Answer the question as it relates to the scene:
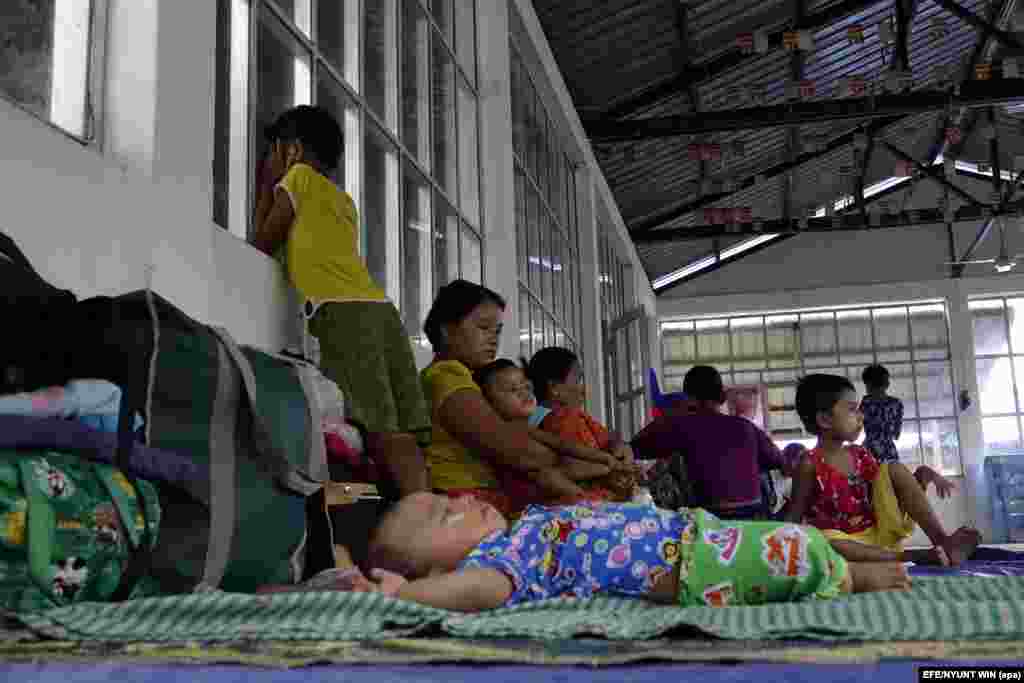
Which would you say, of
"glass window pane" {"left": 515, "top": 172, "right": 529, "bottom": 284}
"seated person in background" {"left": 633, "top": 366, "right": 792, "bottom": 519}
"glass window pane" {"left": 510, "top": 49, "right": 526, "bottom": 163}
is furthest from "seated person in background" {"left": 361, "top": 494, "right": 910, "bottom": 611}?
"glass window pane" {"left": 510, "top": 49, "right": 526, "bottom": 163}

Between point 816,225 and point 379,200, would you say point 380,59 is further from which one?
point 816,225

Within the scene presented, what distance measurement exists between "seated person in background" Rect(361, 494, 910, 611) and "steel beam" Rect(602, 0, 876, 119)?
6.70m

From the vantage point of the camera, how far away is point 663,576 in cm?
159

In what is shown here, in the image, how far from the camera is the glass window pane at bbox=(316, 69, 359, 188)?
2.92 metres

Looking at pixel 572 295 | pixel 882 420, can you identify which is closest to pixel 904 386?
pixel 572 295

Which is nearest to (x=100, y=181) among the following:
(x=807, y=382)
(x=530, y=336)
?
(x=807, y=382)

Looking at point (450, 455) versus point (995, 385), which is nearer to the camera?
point (450, 455)

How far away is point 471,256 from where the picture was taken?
463cm

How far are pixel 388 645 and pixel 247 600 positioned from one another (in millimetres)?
264

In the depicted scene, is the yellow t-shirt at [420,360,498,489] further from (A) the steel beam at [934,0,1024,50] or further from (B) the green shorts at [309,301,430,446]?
(A) the steel beam at [934,0,1024,50]

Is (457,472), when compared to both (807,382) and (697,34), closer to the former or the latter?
(807,382)

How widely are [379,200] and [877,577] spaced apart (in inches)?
85.9

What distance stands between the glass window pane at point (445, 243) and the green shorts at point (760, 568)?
2564 mm

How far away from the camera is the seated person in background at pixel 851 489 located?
Result: 10.4 feet
